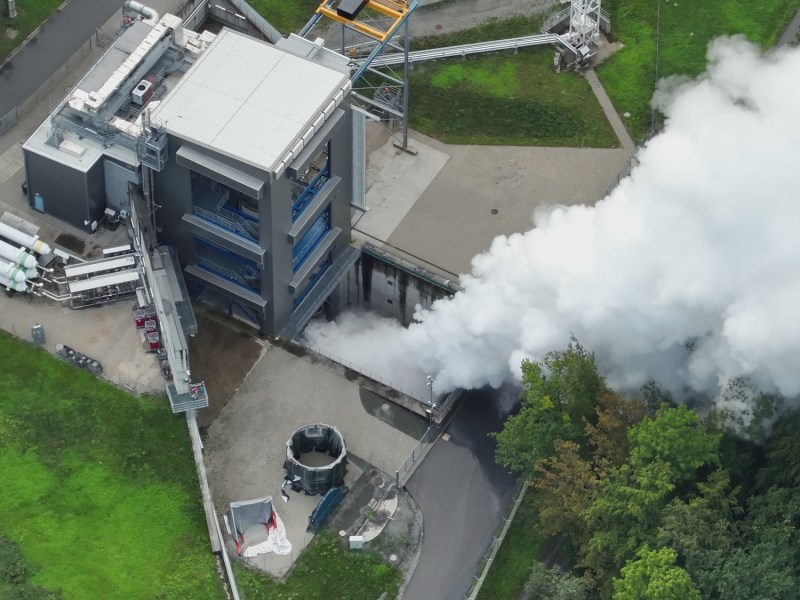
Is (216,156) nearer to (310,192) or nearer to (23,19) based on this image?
(310,192)

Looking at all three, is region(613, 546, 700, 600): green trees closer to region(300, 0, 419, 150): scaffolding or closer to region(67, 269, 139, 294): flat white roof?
region(67, 269, 139, 294): flat white roof

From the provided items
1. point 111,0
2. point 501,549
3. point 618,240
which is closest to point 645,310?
point 618,240

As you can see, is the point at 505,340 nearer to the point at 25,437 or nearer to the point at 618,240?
the point at 618,240

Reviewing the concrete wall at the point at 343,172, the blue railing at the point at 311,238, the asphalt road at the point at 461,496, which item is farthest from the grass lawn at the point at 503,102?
the asphalt road at the point at 461,496

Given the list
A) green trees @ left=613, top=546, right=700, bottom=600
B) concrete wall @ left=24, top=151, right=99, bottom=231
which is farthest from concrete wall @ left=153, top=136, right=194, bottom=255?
green trees @ left=613, top=546, right=700, bottom=600

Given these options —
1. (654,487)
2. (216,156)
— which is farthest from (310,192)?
(654,487)
